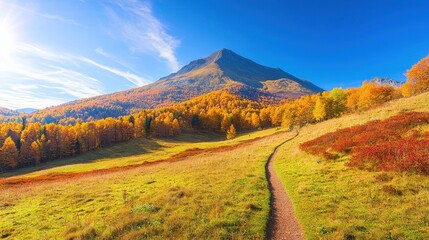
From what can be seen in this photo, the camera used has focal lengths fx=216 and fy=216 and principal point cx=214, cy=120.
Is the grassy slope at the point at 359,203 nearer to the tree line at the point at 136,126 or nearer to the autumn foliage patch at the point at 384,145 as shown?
the autumn foliage patch at the point at 384,145

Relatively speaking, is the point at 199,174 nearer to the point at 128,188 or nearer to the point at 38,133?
the point at 128,188

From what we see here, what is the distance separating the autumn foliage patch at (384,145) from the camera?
16703 mm

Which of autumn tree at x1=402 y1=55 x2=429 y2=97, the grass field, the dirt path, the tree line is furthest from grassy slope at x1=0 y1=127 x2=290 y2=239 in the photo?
autumn tree at x1=402 y1=55 x2=429 y2=97

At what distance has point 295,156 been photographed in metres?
29.4

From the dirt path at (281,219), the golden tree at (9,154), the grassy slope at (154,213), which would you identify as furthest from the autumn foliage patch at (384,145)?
the golden tree at (9,154)

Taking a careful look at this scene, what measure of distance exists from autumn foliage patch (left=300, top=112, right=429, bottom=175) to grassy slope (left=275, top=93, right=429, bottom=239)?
1218mm

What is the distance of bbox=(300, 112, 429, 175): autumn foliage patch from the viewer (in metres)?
16.7

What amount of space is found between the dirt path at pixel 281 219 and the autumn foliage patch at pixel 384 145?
25.9ft

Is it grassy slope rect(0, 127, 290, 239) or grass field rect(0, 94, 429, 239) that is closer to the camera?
grass field rect(0, 94, 429, 239)

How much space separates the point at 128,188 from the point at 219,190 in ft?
37.6

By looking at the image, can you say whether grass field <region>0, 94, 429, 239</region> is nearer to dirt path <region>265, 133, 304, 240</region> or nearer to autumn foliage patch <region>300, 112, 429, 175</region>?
dirt path <region>265, 133, 304, 240</region>

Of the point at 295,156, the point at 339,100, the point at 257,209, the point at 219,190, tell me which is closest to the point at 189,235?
the point at 257,209

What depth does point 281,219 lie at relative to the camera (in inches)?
509

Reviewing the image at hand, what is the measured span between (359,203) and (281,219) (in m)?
5.15
